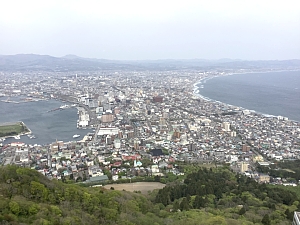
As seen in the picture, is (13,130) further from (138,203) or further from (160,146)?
(138,203)

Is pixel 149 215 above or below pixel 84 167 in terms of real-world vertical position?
above

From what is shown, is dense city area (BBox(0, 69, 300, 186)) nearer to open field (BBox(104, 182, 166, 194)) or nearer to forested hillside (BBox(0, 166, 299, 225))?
open field (BBox(104, 182, 166, 194))

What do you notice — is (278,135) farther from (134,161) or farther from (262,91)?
(262,91)

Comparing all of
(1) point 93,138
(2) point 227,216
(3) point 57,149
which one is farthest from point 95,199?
(1) point 93,138

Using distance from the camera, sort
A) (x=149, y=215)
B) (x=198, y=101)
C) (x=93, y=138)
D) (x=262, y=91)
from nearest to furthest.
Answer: (x=149, y=215) → (x=93, y=138) → (x=198, y=101) → (x=262, y=91)

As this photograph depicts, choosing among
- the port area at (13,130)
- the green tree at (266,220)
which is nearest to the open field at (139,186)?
the green tree at (266,220)

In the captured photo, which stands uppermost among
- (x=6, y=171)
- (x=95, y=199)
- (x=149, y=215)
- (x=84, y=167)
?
(x=6, y=171)

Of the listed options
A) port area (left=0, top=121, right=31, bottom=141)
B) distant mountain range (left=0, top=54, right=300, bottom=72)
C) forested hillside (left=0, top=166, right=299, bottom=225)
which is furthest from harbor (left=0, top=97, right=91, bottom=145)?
distant mountain range (left=0, top=54, right=300, bottom=72)

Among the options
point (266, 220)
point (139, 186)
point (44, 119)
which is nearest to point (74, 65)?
point (44, 119)
